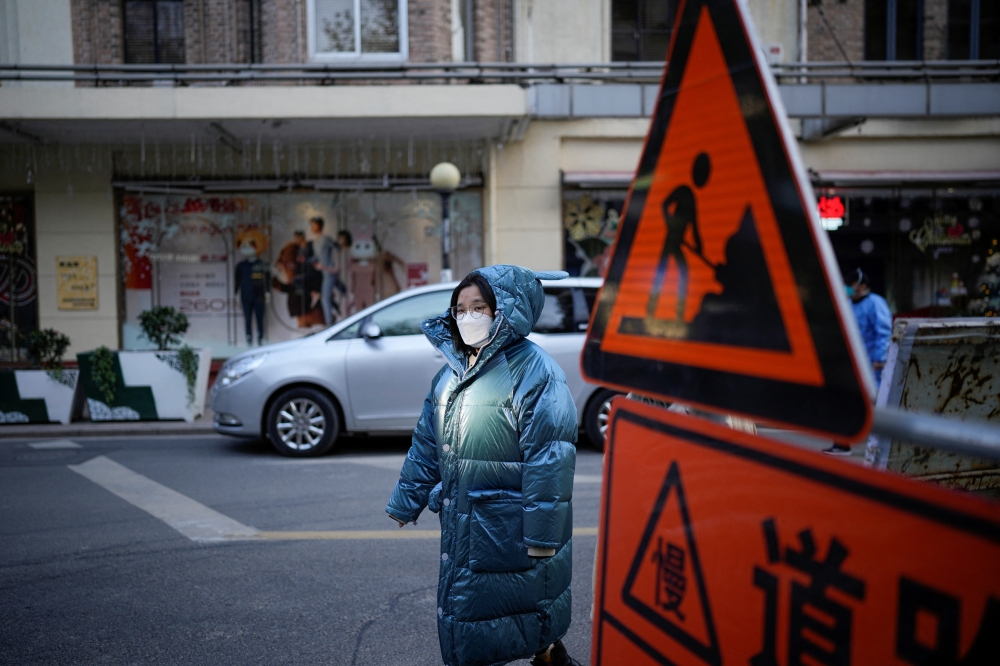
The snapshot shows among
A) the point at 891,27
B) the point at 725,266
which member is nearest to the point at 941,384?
the point at 725,266

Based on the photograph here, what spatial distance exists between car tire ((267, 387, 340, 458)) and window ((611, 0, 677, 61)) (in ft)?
30.6

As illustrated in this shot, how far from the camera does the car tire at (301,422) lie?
855 cm

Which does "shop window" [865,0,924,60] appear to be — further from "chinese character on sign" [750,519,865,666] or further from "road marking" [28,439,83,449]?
"chinese character on sign" [750,519,865,666]

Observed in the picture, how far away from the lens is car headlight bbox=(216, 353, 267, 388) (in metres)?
8.56

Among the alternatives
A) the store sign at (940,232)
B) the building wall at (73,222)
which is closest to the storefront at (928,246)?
the store sign at (940,232)

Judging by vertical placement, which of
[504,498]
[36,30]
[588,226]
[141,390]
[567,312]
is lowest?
[141,390]

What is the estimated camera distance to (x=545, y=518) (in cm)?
263

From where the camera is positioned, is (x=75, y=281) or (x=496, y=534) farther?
(x=75, y=281)

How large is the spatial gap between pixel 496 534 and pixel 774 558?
4.91 feet

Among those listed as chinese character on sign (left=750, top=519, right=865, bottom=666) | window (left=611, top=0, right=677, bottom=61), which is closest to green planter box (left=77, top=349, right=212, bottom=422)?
window (left=611, top=0, right=677, bottom=61)

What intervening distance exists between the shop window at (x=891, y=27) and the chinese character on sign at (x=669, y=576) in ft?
51.8

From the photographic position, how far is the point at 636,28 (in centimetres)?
1456

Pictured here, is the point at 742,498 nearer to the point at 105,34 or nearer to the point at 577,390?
the point at 577,390

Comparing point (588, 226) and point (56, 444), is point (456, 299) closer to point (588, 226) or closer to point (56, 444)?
point (56, 444)
